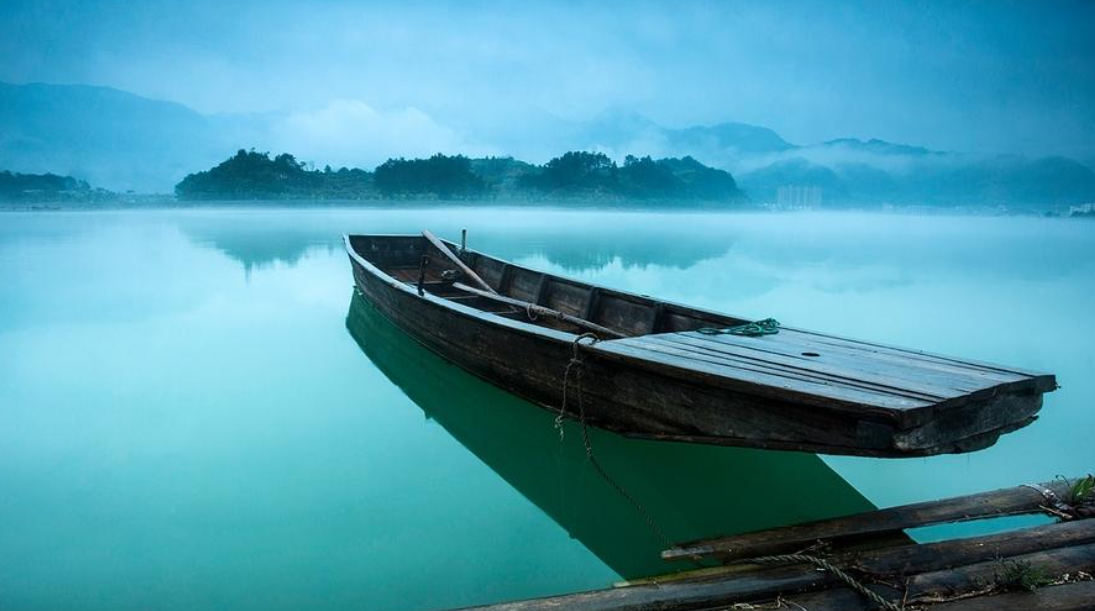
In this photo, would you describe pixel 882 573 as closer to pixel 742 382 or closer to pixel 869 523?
pixel 869 523

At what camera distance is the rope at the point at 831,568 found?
2465 millimetres

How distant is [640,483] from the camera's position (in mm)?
4531

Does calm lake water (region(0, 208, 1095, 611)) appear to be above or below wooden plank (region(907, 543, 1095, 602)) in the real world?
below

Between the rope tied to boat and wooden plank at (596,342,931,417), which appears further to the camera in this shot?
the rope tied to boat

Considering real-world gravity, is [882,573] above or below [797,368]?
below

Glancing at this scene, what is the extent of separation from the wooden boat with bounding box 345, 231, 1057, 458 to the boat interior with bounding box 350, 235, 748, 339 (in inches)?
0.9

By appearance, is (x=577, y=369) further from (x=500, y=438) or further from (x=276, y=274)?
(x=276, y=274)

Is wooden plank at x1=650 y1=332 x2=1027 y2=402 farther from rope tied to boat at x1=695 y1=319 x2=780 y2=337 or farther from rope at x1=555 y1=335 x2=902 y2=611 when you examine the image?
rope at x1=555 y1=335 x2=902 y2=611

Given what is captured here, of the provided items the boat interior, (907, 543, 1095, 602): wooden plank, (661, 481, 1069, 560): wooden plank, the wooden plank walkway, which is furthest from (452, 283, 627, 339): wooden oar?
(907, 543, 1095, 602): wooden plank

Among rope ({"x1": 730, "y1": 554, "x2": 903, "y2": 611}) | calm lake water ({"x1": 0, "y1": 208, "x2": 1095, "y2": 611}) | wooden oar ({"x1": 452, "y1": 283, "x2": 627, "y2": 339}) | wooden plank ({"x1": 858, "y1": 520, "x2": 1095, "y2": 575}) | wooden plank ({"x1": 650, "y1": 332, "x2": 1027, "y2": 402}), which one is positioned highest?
wooden plank ({"x1": 650, "y1": 332, "x2": 1027, "y2": 402})

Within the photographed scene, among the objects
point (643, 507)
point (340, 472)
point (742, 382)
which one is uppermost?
point (742, 382)

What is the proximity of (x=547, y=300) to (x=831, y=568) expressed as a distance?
5.33 m

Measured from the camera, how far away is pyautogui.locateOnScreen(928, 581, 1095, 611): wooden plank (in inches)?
94.3

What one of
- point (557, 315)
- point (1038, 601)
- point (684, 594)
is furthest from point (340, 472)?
point (1038, 601)
